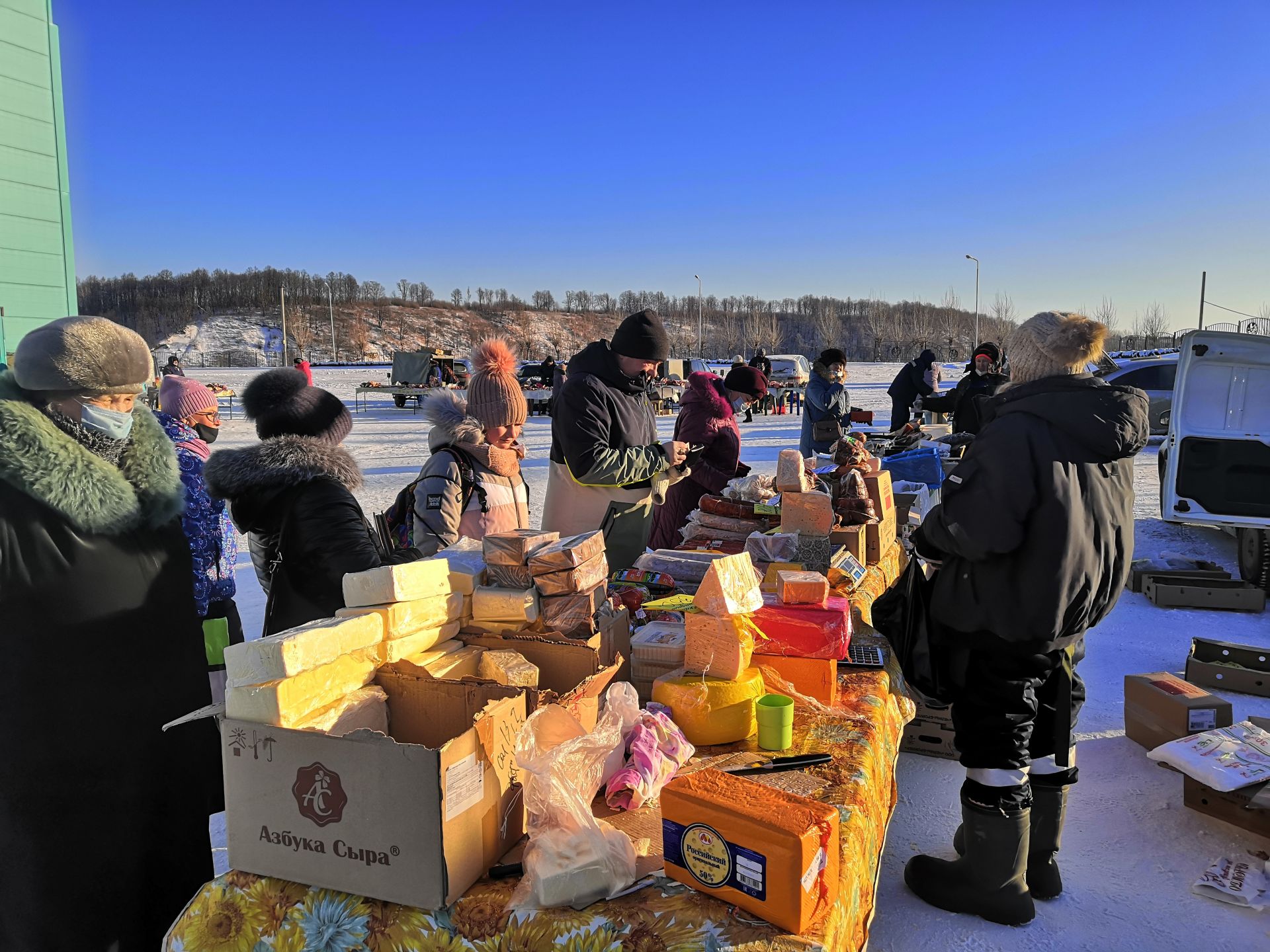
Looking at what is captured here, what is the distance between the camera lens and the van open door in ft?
18.4

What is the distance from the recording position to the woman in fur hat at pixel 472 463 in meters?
3.29

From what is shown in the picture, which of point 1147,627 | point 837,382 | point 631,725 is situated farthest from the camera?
point 837,382

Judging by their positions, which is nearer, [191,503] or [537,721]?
[537,721]

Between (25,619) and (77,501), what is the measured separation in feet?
0.96

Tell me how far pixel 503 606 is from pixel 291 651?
2.17 feet

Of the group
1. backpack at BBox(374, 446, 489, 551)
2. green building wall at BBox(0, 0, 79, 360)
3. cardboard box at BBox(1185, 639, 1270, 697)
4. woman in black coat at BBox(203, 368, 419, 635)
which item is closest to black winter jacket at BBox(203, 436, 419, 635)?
woman in black coat at BBox(203, 368, 419, 635)

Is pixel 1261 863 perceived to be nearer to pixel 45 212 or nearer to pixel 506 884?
pixel 506 884

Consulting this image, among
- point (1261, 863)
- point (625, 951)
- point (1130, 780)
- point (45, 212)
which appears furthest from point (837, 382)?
point (45, 212)

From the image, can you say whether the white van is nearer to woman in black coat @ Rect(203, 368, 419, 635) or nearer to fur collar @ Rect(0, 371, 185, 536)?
woman in black coat @ Rect(203, 368, 419, 635)

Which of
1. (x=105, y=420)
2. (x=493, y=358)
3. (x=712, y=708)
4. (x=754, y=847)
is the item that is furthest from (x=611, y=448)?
(x=754, y=847)

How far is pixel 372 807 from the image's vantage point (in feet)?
4.51

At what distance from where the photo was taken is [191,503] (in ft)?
7.30

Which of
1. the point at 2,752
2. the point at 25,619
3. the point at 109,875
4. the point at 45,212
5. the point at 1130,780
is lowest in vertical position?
the point at 1130,780

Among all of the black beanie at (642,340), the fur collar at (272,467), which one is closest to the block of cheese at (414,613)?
the fur collar at (272,467)
